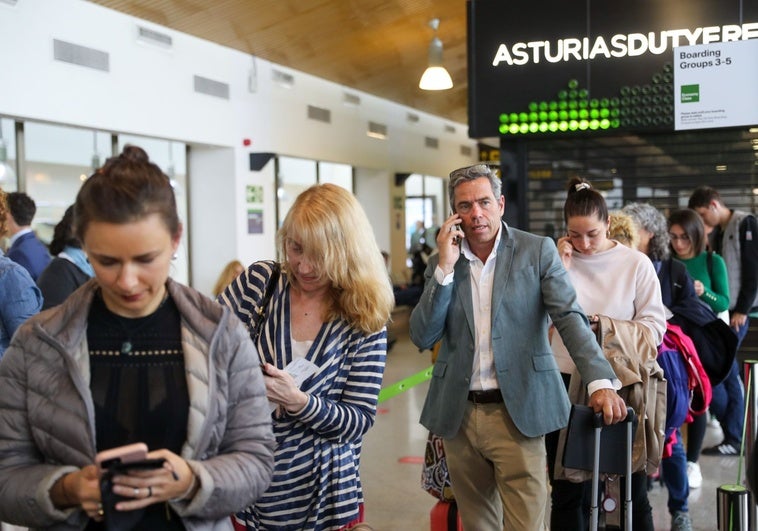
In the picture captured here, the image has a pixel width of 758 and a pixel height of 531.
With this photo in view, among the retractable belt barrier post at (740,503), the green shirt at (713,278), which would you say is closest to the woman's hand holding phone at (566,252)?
the retractable belt barrier post at (740,503)

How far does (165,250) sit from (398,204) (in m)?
13.8

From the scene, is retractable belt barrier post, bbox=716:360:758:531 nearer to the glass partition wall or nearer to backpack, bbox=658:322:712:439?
backpack, bbox=658:322:712:439

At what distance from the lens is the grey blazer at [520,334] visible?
295 cm

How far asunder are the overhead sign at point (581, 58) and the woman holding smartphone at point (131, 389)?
4561 millimetres

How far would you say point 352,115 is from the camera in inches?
524

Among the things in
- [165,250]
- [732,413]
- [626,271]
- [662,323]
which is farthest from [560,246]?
[732,413]

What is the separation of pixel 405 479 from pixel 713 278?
92.7 inches

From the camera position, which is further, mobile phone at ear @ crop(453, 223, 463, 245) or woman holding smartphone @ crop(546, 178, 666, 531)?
woman holding smartphone @ crop(546, 178, 666, 531)

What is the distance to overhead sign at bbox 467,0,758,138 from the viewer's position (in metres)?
5.50

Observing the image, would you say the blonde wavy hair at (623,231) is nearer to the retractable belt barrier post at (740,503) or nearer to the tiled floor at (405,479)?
the retractable belt barrier post at (740,503)

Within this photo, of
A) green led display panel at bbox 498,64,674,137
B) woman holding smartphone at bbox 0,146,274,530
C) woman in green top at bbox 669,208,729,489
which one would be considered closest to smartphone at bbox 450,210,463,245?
woman holding smartphone at bbox 0,146,274,530

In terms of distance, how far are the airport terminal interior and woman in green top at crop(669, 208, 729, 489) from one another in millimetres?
258

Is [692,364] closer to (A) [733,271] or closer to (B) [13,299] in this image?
(A) [733,271]

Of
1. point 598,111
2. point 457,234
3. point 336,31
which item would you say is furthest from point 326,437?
point 336,31
